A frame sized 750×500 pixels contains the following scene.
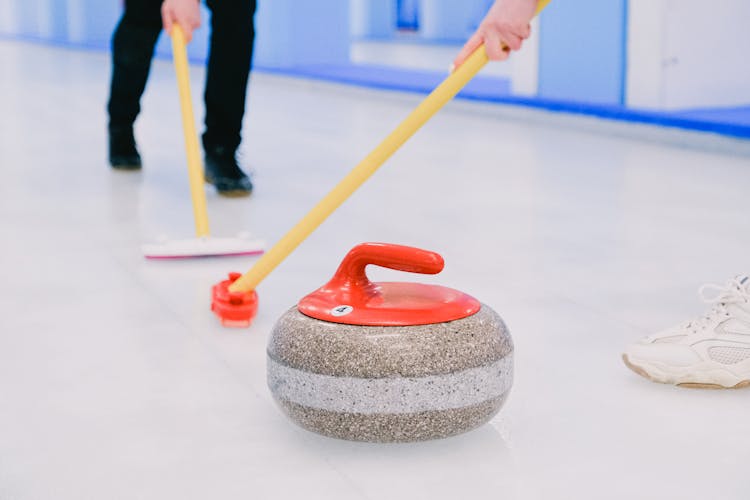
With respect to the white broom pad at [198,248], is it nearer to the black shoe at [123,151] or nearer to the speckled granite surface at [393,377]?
the speckled granite surface at [393,377]

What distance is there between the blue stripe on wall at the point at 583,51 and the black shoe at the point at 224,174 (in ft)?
6.53

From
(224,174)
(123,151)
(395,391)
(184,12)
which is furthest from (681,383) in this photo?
(123,151)

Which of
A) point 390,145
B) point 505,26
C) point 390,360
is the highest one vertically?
point 505,26

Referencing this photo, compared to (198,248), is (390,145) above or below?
above

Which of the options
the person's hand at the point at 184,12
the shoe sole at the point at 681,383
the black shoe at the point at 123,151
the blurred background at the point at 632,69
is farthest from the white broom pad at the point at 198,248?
the blurred background at the point at 632,69

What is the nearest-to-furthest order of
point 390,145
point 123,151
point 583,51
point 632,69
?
point 390,145, point 123,151, point 632,69, point 583,51

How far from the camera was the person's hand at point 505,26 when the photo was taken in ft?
3.95

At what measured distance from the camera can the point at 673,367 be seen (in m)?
1.13

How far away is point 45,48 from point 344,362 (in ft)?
33.9

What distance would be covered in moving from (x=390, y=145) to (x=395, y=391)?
1.32ft

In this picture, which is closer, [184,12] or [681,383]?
[681,383]

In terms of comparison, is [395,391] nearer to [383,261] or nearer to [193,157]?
[383,261]

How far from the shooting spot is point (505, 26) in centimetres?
121

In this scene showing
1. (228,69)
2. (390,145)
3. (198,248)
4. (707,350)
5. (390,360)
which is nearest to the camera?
(390,360)
